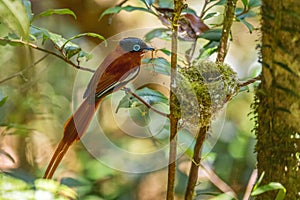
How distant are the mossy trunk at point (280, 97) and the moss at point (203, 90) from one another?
16cm

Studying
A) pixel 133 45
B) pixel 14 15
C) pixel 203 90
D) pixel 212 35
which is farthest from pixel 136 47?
pixel 14 15

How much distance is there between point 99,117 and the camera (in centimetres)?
206

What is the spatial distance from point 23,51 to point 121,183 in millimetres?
653

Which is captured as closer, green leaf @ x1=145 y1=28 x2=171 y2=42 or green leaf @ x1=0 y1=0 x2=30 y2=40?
green leaf @ x1=0 y1=0 x2=30 y2=40

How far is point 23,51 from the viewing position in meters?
2.09

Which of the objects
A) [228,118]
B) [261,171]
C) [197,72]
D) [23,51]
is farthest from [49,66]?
[261,171]

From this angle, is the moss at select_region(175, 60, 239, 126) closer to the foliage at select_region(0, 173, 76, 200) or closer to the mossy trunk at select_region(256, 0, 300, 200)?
the mossy trunk at select_region(256, 0, 300, 200)

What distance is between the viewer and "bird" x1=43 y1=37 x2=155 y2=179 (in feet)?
3.40

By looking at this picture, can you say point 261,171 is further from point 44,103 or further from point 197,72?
point 44,103

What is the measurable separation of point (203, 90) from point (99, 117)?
106cm

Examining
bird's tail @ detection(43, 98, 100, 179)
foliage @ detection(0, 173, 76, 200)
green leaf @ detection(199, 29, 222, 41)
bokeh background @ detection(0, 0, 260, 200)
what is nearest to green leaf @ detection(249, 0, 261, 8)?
green leaf @ detection(199, 29, 222, 41)

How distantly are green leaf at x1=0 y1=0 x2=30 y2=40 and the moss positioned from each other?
50cm

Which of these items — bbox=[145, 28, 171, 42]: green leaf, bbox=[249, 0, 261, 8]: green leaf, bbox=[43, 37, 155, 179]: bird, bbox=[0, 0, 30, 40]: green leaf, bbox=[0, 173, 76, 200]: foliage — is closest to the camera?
bbox=[0, 0, 30, 40]: green leaf

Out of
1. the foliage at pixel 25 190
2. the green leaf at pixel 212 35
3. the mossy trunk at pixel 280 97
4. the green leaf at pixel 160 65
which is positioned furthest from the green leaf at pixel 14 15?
Answer: the green leaf at pixel 212 35
